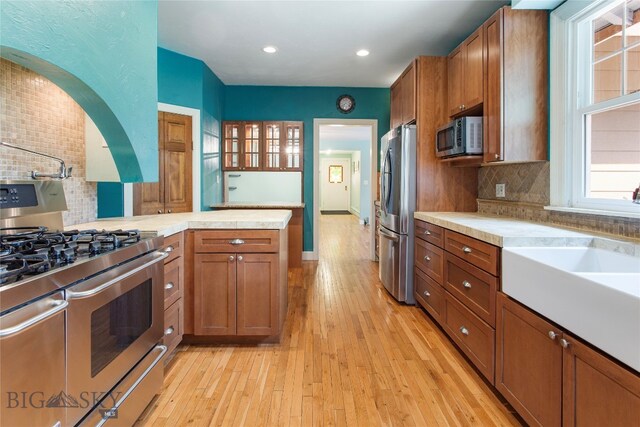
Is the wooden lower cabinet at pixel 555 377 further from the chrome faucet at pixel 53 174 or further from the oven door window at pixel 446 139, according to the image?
the chrome faucet at pixel 53 174

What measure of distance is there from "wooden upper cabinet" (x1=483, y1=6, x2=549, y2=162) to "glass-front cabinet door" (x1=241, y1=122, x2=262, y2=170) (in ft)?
11.4

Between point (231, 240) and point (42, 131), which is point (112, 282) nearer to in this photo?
point (231, 240)

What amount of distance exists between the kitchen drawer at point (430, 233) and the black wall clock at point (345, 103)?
2657 mm

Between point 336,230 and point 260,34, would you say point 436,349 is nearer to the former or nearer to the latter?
point 260,34

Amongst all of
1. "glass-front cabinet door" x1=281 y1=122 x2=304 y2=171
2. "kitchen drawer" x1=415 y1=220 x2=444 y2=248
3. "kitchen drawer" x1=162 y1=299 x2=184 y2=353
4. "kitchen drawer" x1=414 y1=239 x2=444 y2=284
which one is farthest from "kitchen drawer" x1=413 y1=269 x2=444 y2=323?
"glass-front cabinet door" x1=281 y1=122 x2=304 y2=171

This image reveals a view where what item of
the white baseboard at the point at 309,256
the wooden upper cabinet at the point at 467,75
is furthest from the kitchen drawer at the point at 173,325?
the white baseboard at the point at 309,256

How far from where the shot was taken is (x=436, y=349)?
2426 mm

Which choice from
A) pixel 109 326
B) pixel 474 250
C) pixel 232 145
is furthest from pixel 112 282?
pixel 232 145

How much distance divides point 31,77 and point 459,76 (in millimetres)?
Answer: 3024

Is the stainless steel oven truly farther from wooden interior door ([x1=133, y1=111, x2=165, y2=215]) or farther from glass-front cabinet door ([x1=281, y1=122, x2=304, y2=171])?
glass-front cabinet door ([x1=281, y1=122, x2=304, y2=171])

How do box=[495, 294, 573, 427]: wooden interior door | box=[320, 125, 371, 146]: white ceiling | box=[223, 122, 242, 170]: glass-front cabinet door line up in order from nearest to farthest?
1. box=[495, 294, 573, 427]: wooden interior door
2. box=[223, 122, 242, 170]: glass-front cabinet door
3. box=[320, 125, 371, 146]: white ceiling

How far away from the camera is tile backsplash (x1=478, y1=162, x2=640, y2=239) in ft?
6.22

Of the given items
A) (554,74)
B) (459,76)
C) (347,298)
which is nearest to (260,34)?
(459,76)

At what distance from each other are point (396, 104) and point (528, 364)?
10.4ft
